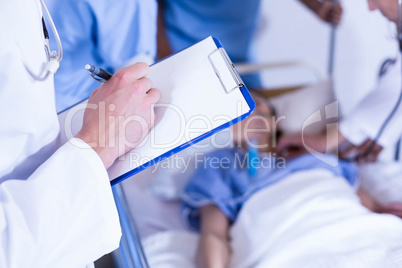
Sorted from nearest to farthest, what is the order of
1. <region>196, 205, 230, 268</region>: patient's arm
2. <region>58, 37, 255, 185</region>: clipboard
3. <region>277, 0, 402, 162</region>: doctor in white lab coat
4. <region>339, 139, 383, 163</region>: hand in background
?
1. <region>58, 37, 255, 185</region>: clipboard
2. <region>196, 205, 230, 268</region>: patient's arm
3. <region>277, 0, 402, 162</region>: doctor in white lab coat
4. <region>339, 139, 383, 163</region>: hand in background

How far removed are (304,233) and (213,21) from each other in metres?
0.95

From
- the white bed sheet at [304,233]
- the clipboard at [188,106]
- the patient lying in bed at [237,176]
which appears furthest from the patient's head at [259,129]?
the clipboard at [188,106]

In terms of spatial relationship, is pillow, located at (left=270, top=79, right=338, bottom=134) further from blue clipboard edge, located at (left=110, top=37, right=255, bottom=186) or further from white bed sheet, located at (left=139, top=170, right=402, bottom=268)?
blue clipboard edge, located at (left=110, top=37, right=255, bottom=186)

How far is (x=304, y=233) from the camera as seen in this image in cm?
96

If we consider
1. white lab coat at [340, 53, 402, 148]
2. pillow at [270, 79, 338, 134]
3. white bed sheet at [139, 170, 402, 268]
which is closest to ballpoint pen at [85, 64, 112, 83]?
white bed sheet at [139, 170, 402, 268]

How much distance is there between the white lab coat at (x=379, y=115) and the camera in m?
1.13

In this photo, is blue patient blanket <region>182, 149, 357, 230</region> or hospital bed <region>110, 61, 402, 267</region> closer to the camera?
hospital bed <region>110, 61, 402, 267</region>

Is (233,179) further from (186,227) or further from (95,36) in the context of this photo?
(95,36)

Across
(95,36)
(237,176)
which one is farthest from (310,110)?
(95,36)

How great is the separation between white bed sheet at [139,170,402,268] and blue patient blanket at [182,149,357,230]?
4 cm

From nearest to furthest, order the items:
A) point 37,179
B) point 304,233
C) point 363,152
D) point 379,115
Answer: point 37,179 < point 304,233 < point 379,115 < point 363,152

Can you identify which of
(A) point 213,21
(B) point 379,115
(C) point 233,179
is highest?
(A) point 213,21

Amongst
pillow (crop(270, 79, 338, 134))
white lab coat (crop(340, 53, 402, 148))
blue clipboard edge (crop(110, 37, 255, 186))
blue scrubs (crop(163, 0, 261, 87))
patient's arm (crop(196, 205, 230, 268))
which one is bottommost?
patient's arm (crop(196, 205, 230, 268))

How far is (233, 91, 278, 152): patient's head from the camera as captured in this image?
1.33m
